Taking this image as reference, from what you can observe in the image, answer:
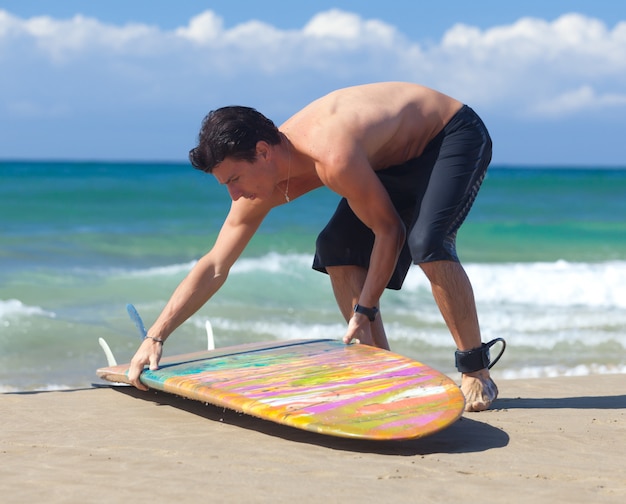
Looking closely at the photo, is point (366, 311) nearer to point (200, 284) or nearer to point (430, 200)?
point (430, 200)

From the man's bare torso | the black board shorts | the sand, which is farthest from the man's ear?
the sand

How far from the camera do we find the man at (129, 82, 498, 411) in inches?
135

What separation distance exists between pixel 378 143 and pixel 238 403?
3.69 ft

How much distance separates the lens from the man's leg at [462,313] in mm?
3572

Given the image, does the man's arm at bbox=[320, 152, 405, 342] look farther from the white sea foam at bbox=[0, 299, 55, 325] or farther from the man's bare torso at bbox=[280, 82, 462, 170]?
the white sea foam at bbox=[0, 299, 55, 325]

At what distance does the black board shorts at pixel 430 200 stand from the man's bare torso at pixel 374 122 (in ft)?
0.20

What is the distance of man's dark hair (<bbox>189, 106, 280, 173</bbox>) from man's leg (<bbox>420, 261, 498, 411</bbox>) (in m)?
0.78

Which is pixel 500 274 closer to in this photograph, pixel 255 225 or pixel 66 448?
pixel 255 225

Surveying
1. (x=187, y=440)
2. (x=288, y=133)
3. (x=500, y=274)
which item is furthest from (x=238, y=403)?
(x=500, y=274)

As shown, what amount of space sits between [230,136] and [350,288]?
1011 millimetres

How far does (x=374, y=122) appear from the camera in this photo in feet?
11.6

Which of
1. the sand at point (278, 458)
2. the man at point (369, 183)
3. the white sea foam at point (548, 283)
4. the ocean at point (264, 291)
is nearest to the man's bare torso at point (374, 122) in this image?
the man at point (369, 183)

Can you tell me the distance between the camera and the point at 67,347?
6.09 metres

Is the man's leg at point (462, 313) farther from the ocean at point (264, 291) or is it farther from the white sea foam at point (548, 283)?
the white sea foam at point (548, 283)
